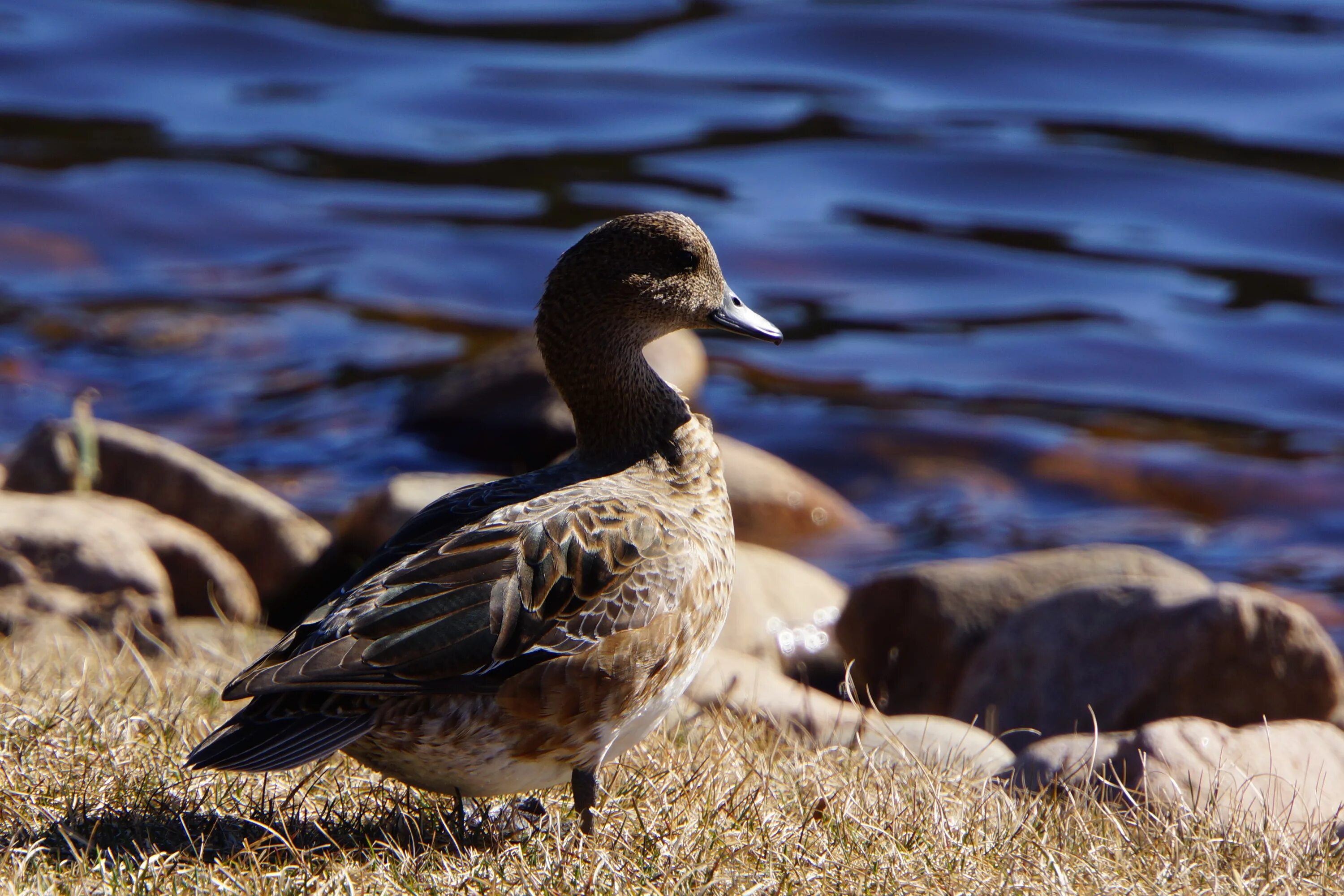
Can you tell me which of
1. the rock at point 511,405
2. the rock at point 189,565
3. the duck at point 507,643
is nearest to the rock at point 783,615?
the rock at point 511,405

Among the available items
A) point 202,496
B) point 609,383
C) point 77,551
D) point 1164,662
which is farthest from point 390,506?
point 1164,662

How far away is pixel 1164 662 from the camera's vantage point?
5.51 metres

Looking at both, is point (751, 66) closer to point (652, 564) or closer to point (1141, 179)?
point (1141, 179)

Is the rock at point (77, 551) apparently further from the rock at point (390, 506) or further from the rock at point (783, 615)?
the rock at point (783, 615)

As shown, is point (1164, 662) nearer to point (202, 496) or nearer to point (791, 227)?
point (202, 496)

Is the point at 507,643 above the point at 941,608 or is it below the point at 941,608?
above

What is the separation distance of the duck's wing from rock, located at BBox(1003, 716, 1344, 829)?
1.18m

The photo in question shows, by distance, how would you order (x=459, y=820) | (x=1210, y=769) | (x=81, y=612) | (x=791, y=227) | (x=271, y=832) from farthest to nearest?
(x=791, y=227)
(x=81, y=612)
(x=1210, y=769)
(x=459, y=820)
(x=271, y=832)

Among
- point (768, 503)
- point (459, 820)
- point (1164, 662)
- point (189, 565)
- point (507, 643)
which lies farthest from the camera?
point (768, 503)

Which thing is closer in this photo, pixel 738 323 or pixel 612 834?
pixel 612 834

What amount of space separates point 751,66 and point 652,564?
11.2 m

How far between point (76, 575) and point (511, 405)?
3.56 m

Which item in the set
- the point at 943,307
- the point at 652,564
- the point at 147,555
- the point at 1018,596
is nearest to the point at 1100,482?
the point at 943,307

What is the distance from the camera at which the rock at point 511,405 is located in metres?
9.04
